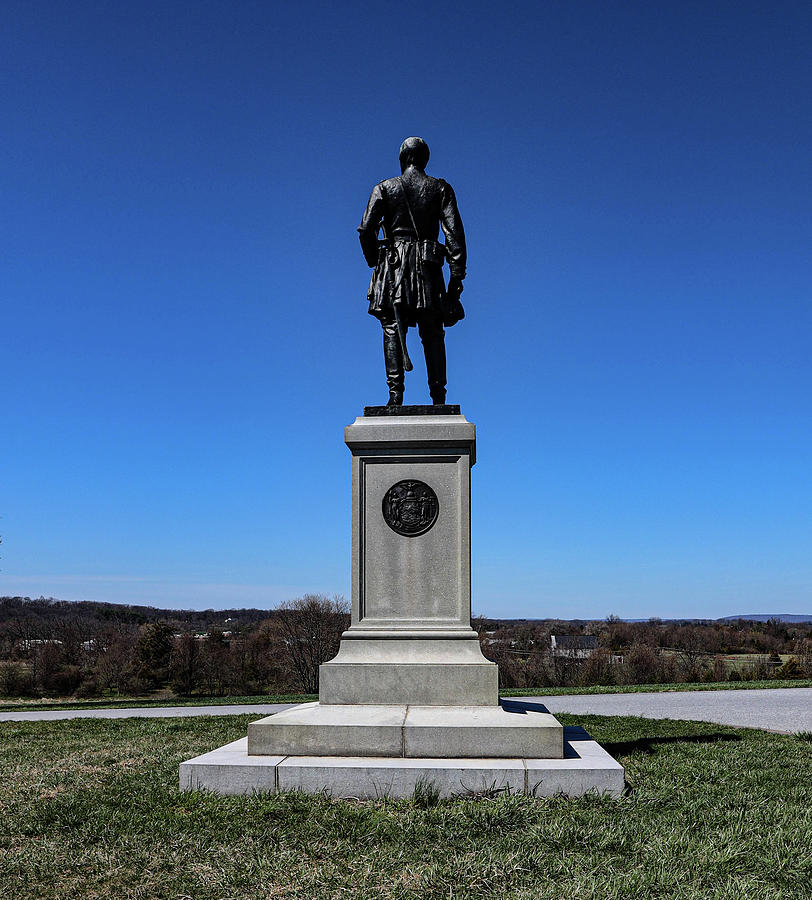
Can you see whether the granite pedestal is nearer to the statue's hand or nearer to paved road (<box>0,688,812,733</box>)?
the statue's hand

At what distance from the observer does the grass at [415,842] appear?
13.0 ft

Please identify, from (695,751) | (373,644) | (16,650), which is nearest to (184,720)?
(373,644)

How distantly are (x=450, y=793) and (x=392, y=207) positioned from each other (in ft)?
17.6

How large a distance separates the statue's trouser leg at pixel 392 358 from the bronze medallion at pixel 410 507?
3.34 feet

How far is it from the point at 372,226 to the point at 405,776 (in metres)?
5.10

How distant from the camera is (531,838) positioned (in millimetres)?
4551

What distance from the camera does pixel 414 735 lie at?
19.6ft

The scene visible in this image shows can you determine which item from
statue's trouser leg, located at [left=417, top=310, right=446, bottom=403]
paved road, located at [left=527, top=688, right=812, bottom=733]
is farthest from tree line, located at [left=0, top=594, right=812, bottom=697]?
statue's trouser leg, located at [left=417, top=310, right=446, bottom=403]

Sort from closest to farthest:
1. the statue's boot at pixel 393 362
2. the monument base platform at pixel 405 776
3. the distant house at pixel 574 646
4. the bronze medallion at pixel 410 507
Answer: the monument base platform at pixel 405 776 → the bronze medallion at pixel 410 507 → the statue's boot at pixel 393 362 → the distant house at pixel 574 646

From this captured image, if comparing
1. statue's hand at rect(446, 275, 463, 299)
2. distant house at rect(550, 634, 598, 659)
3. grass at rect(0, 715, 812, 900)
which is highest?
Result: statue's hand at rect(446, 275, 463, 299)

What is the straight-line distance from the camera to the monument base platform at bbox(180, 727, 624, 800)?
5.52 meters

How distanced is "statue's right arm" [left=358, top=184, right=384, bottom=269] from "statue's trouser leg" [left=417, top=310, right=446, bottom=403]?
2.72 feet

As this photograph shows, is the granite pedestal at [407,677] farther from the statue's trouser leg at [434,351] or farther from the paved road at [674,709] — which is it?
the paved road at [674,709]

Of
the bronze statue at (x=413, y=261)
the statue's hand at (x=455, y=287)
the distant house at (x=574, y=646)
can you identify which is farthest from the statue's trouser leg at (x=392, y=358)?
the distant house at (x=574, y=646)
